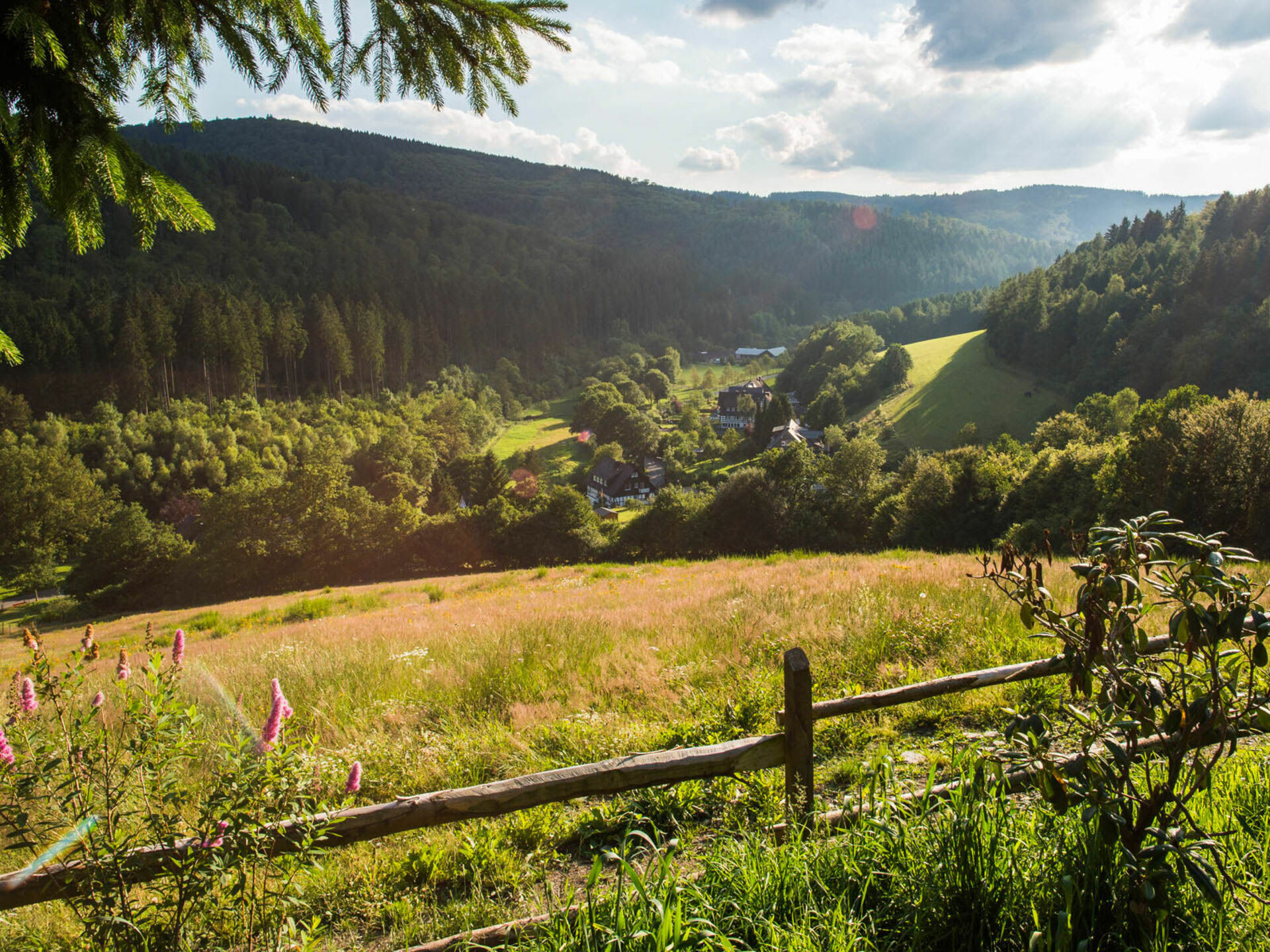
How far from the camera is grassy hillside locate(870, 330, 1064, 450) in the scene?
2773 inches

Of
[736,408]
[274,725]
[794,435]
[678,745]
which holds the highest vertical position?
[274,725]

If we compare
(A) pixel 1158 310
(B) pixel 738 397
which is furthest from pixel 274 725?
(B) pixel 738 397

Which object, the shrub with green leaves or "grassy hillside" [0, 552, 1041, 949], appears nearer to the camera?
the shrub with green leaves

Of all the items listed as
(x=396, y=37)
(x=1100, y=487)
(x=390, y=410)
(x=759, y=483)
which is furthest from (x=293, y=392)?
(x=396, y=37)

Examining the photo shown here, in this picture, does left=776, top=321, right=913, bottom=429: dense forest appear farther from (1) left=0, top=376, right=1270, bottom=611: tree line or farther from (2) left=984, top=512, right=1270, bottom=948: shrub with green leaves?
→ (2) left=984, top=512, right=1270, bottom=948: shrub with green leaves

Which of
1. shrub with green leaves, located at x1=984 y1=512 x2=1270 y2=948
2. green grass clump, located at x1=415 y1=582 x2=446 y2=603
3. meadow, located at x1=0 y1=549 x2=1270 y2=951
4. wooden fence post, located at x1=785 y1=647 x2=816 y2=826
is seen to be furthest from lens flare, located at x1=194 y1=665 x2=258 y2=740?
green grass clump, located at x1=415 y1=582 x2=446 y2=603

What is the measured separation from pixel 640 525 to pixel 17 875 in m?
38.7

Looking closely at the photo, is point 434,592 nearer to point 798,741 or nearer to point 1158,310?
point 798,741

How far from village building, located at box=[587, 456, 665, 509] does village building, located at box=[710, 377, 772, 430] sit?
2641 cm

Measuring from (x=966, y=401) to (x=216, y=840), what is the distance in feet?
280

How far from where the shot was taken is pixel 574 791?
364 centimetres

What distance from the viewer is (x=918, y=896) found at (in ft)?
9.34

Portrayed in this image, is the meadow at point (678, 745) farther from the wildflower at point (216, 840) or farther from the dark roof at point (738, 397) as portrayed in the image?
the dark roof at point (738, 397)

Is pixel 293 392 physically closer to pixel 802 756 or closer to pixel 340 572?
pixel 340 572
